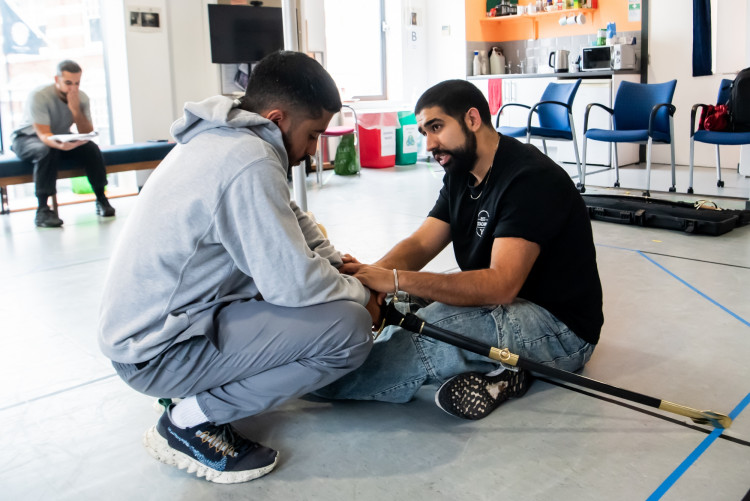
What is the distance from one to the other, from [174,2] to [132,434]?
5657 mm

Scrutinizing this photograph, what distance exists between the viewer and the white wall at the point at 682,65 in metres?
6.85

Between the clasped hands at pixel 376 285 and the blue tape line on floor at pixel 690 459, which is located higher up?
the clasped hands at pixel 376 285

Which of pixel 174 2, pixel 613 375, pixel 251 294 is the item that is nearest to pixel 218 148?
pixel 251 294

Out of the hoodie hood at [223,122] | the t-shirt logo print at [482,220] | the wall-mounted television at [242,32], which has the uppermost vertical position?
the wall-mounted television at [242,32]

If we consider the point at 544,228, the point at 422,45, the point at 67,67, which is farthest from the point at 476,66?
the point at 544,228

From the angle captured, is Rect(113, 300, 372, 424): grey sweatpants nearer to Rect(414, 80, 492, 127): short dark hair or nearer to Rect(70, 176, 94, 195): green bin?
Rect(414, 80, 492, 127): short dark hair

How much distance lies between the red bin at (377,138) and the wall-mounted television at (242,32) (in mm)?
1272

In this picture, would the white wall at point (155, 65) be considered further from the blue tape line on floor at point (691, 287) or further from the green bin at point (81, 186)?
the blue tape line on floor at point (691, 287)

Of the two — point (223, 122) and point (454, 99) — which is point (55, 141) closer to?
point (454, 99)

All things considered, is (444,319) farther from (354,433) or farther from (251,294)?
(251,294)

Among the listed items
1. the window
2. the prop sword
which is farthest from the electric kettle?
the prop sword

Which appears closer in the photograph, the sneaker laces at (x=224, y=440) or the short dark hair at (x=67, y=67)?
the sneaker laces at (x=224, y=440)

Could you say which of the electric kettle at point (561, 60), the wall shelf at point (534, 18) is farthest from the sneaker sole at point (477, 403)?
the wall shelf at point (534, 18)

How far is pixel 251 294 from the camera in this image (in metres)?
1.72
